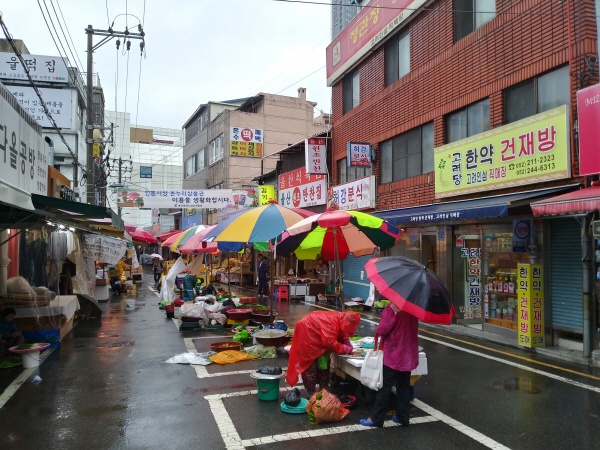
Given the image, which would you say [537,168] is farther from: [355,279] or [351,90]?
[351,90]

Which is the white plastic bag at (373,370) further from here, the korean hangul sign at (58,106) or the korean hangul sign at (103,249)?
the korean hangul sign at (58,106)

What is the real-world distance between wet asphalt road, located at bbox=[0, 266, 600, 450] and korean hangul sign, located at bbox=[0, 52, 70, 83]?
60.4ft

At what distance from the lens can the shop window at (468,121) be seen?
11.9 metres

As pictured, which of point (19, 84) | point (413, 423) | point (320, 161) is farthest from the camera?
point (19, 84)

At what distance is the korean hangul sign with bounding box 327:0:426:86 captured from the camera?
49.3ft

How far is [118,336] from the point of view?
37.7 ft

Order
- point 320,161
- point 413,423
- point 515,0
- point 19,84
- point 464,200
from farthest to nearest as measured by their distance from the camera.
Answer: point 19,84 → point 320,161 → point 464,200 → point 515,0 → point 413,423

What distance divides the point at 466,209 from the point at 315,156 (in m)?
10.6

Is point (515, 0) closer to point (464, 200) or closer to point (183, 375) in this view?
point (464, 200)

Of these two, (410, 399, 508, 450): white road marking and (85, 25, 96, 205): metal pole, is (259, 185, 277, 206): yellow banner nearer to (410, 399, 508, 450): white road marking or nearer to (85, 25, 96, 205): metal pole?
(85, 25, 96, 205): metal pole

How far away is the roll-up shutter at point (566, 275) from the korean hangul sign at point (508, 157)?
1.20m

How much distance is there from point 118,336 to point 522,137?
35.5ft

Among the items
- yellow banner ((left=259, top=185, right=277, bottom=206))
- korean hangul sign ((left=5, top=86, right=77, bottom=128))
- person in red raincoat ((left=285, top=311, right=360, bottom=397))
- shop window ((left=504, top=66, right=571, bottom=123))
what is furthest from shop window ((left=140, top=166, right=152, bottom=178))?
person in red raincoat ((left=285, top=311, right=360, bottom=397))

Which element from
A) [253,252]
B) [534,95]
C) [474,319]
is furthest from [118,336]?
[253,252]
